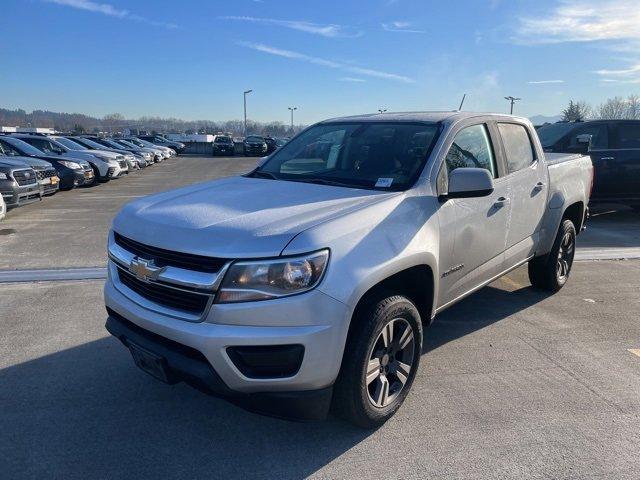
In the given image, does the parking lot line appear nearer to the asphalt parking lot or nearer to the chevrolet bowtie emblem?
the asphalt parking lot

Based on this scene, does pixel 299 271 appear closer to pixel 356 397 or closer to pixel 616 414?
pixel 356 397

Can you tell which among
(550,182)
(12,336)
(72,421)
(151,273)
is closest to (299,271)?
(151,273)

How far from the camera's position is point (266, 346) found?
2.44 meters

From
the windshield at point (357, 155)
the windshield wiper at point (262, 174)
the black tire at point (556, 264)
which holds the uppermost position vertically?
the windshield at point (357, 155)

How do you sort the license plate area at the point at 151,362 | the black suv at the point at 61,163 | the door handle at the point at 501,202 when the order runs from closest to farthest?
the license plate area at the point at 151,362 → the door handle at the point at 501,202 → the black suv at the point at 61,163

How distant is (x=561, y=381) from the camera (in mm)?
3641

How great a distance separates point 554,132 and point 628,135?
1418 millimetres

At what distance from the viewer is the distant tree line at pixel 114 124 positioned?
99.8 meters

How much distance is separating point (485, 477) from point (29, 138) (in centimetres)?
1749

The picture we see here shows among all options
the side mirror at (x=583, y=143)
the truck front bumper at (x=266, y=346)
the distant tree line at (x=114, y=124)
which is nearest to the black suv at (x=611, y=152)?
the side mirror at (x=583, y=143)

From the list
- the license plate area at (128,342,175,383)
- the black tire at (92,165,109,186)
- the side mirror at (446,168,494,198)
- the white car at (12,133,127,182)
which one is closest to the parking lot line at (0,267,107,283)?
the license plate area at (128,342,175,383)

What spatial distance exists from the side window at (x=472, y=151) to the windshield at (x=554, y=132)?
702cm

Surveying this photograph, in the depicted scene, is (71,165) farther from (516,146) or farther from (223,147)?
(223,147)

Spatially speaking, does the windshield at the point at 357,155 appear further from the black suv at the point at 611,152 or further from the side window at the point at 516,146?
the black suv at the point at 611,152
